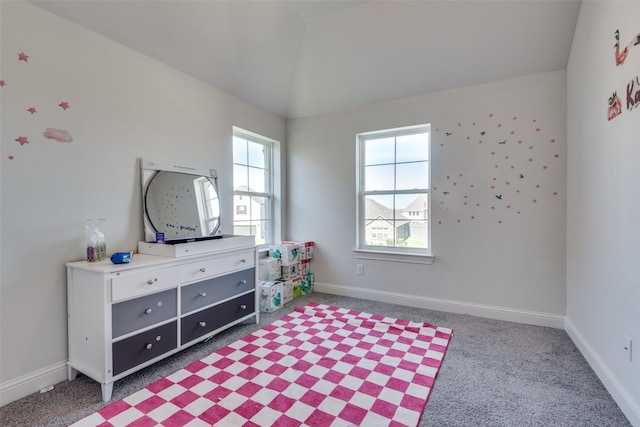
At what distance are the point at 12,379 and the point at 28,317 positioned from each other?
322 millimetres

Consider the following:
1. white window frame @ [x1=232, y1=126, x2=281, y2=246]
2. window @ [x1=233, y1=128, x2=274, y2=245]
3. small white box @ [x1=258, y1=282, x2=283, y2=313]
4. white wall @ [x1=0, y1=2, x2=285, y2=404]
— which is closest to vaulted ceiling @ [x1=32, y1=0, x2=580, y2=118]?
white wall @ [x1=0, y1=2, x2=285, y2=404]

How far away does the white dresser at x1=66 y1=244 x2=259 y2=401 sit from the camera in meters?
1.65

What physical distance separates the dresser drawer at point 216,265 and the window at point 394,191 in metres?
1.38

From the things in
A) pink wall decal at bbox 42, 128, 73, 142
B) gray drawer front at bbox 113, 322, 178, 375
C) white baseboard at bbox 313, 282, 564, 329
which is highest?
pink wall decal at bbox 42, 128, 73, 142

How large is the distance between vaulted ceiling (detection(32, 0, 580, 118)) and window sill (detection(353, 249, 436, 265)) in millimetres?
1639

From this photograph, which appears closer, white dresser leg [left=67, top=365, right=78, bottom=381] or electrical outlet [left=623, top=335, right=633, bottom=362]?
electrical outlet [left=623, top=335, right=633, bottom=362]

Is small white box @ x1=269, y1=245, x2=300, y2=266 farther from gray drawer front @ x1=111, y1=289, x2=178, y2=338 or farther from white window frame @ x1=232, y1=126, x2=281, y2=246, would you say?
gray drawer front @ x1=111, y1=289, x2=178, y2=338

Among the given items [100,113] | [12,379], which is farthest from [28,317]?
[100,113]

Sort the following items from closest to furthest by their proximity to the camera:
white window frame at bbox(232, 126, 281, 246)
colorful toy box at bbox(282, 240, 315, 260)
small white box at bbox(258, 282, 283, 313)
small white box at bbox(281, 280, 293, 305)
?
small white box at bbox(258, 282, 283, 313), small white box at bbox(281, 280, 293, 305), colorful toy box at bbox(282, 240, 315, 260), white window frame at bbox(232, 126, 281, 246)

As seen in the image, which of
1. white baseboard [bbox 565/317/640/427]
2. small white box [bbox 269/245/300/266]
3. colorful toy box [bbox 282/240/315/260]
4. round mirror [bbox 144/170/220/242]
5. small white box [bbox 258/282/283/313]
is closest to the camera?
white baseboard [bbox 565/317/640/427]

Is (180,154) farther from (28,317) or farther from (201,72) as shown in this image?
(28,317)

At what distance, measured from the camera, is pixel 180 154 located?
8.43ft

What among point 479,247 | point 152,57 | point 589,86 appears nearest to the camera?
point 589,86

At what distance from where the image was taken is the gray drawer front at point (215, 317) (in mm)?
2098
